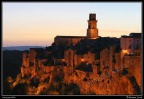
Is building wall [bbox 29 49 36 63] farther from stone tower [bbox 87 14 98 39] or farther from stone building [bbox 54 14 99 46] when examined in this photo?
stone tower [bbox 87 14 98 39]

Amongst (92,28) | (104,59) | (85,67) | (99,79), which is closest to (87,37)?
(92,28)

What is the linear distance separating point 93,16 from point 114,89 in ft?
67.1

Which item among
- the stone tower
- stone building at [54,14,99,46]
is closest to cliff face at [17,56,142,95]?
stone building at [54,14,99,46]

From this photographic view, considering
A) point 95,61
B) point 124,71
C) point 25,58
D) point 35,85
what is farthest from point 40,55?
point 124,71

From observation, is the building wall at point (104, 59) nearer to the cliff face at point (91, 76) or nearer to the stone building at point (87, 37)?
the cliff face at point (91, 76)

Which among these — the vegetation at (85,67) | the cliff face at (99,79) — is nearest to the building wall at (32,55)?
the cliff face at (99,79)

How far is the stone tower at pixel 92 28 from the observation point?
44.5 meters

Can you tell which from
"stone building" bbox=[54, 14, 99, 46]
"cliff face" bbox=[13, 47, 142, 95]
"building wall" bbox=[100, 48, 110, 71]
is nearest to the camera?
"cliff face" bbox=[13, 47, 142, 95]

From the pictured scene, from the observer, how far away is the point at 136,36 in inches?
1118

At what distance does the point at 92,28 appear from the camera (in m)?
45.2

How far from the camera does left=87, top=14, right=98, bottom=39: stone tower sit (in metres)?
44.5

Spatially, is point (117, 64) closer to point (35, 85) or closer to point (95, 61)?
point (95, 61)

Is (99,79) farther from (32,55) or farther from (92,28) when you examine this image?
(92,28)

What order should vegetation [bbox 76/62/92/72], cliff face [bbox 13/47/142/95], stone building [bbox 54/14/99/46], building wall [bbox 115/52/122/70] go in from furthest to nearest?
stone building [bbox 54/14/99/46], vegetation [bbox 76/62/92/72], building wall [bbox 115/52/122/70], cliff face [bbox 13/47/142/95]
